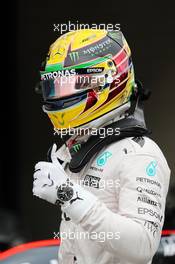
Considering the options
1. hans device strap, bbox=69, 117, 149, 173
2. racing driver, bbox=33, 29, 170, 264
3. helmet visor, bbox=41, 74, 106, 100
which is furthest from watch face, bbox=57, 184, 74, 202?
helmet visor, bbox=41, 74, 106, 100

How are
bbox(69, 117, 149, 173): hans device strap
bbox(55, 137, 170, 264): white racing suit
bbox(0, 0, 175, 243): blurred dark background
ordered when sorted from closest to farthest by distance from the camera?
bbox(55, 137, 170, 264): white racing suit
bbox(69, 117, 149, 173): hans device strap
bbox(0, 0, 175, 243): blurred dark background

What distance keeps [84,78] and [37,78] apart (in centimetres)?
322

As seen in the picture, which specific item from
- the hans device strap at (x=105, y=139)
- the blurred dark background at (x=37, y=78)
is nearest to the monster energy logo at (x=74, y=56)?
the hans device strap at (x=105, y=139)

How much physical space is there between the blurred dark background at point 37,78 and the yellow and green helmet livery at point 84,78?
2470 millimetres

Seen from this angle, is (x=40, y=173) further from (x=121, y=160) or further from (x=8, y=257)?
(x=8, y=257)

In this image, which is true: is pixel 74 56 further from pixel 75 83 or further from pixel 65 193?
pixel 65 193

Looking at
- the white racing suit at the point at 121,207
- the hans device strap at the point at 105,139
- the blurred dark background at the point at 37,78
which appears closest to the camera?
the white racing suit at the point at 121,207

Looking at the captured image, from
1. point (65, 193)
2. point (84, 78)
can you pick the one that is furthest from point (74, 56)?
point (65, 193)

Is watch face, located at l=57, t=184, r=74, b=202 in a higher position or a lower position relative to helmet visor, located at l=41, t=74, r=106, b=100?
lower

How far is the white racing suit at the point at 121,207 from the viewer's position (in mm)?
1655

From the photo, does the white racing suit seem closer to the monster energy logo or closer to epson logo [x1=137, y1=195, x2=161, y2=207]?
epson logo [x1=137, y1=195, x2=161, y2=207]

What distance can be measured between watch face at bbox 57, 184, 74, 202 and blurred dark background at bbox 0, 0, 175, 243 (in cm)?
263

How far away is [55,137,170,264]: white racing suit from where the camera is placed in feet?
5.43

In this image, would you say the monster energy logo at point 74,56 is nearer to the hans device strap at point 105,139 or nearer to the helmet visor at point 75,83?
the helmet visor at point 75,83
